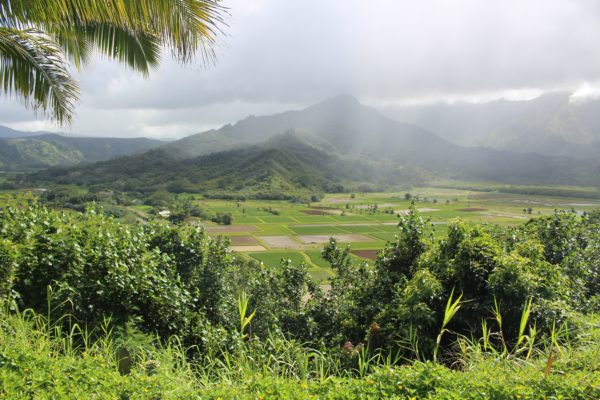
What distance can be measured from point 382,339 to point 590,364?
9.07ft

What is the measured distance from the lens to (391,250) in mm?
7879

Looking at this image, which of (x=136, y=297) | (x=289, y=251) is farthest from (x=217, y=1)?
(x=289, y=251)

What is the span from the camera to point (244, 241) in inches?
2162

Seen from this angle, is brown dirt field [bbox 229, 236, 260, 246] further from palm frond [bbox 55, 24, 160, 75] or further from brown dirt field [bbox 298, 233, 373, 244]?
palm frond [bbox 55, 24, 160, 75]

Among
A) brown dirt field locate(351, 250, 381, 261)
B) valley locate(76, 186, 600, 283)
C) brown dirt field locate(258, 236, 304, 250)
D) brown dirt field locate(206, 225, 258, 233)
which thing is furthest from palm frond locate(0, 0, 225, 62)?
brown dirt field locate(206, 225, 258, 233)

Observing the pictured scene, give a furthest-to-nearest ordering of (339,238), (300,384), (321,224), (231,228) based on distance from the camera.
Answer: (321,224), (231,228), (339,238), (300,384)

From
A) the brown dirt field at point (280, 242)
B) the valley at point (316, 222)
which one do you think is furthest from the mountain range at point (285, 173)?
the brown dirt field at point (280, 242)

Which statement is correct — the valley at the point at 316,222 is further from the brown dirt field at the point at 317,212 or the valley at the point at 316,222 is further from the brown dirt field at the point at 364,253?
the brown dirt field at the point at 364,253

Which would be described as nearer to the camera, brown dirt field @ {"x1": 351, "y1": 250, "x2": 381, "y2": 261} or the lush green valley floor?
the lush green valley floor

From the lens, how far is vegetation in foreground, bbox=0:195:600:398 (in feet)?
10.7

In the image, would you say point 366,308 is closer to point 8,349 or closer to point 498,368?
point 498,368

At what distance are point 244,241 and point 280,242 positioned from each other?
17.4 ft

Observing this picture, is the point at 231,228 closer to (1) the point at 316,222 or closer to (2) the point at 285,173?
(1) the point at 316,222

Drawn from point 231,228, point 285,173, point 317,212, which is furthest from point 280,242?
point 285,173
